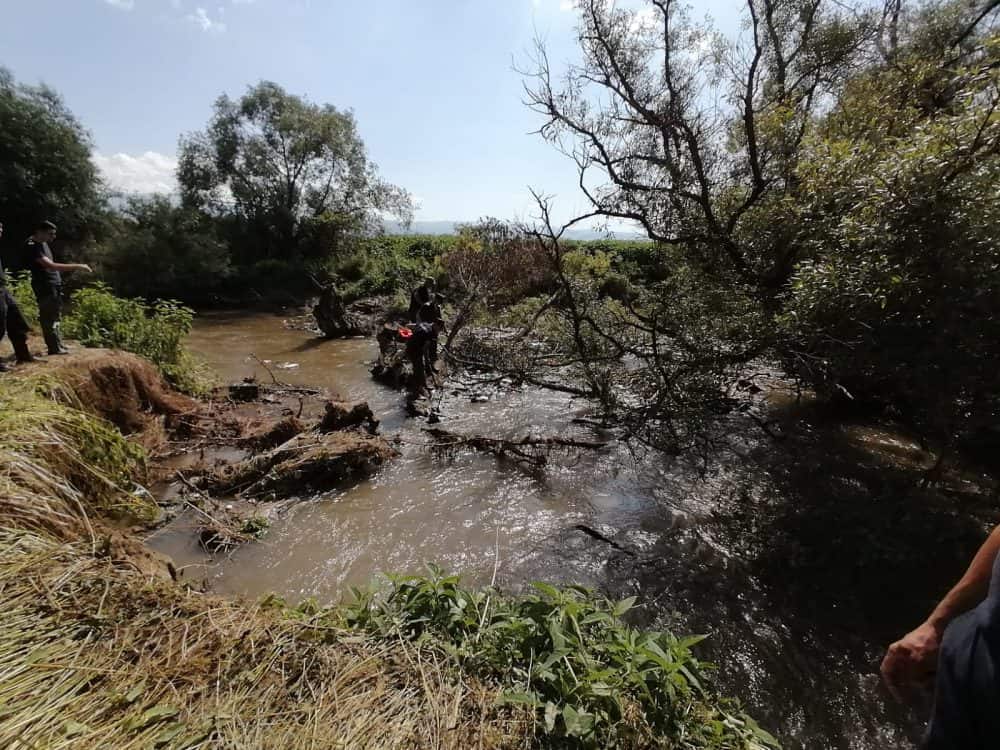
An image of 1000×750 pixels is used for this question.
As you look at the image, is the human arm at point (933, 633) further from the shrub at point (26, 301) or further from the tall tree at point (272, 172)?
the tall tree at point (272, 172)

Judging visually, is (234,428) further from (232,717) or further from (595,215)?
(595,215)

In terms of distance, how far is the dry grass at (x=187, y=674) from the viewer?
1.64m

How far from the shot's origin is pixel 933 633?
1524 mm

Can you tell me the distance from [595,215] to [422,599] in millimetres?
5885

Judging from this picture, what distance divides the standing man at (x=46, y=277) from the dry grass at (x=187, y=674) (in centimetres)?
429

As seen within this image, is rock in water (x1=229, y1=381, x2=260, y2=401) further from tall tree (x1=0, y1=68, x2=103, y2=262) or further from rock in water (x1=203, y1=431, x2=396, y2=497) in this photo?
tall tree (x1=0, y1=68, x2=103, y2=262)

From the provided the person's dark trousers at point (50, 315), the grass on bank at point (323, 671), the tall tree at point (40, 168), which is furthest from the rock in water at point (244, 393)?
the tall tree at point (40, 168)

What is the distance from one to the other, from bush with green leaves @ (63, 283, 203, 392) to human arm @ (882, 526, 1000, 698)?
9373mm

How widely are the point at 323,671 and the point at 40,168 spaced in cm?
2400

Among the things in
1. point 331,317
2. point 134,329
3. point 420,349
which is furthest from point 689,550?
point 331,317

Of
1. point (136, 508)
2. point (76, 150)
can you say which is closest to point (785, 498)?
point (136, 508)

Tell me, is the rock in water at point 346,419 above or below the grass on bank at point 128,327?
below

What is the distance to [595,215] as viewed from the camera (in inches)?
259

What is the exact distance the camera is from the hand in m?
1.52
